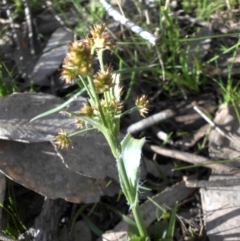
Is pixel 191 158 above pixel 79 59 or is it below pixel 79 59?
below

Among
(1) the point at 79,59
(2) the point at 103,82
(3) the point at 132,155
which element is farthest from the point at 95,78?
(3) the point at 132,155

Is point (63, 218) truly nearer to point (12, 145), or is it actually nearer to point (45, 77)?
point (12, 145)

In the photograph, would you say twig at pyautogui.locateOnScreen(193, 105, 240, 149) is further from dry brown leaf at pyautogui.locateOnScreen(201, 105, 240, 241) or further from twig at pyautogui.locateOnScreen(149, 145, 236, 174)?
twig at pyautogui.locateOnScreen(149, 145, 236, 174)

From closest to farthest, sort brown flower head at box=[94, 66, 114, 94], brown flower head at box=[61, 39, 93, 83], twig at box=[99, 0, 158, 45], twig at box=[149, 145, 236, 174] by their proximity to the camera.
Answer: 1. brown flower head at box=[61, 39, 93, 83]
2. brown flower head at box=[94, 66, 114, 94]
3. twig at box=[99, 0, 158, 45]
4. twig at box=[149, 145, 236, 174]

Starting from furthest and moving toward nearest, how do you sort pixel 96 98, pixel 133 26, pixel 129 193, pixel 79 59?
pixel 133 26 < pixel 129 193 < pixel 96 98 < pixel 79 59

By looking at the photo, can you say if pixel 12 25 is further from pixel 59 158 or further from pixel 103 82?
pixel 103 82

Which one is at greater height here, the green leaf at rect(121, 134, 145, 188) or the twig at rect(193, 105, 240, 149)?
the green leaf at rect(121, 134, 145, 188)

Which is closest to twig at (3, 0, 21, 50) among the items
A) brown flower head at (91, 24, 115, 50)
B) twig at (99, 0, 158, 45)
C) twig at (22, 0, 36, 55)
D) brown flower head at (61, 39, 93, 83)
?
twig at (22, 0, 36, 55)

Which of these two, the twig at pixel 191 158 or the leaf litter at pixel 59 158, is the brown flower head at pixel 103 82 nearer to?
the leaf litter at pixel 59 158
